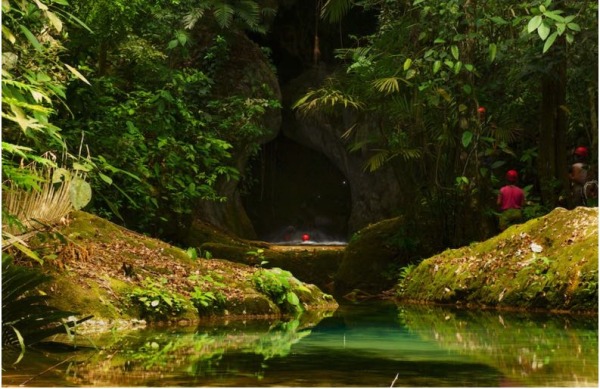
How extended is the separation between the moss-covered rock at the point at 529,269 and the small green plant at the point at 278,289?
2.12m

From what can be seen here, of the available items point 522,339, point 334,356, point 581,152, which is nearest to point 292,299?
point 522,339

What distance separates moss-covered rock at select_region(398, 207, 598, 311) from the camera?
28.9 feet

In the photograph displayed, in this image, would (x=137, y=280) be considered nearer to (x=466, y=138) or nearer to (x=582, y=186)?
(x=466, y=138)

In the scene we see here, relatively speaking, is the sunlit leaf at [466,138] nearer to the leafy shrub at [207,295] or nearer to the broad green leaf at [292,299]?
the broad green leaf at [292,299]

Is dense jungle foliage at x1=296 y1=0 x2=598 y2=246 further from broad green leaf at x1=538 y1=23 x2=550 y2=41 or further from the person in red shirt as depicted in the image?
broad green leaf at x1=538 y1=23 x2=550 y2=41

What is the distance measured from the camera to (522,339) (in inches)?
248

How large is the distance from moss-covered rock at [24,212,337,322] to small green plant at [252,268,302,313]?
0.23 feet

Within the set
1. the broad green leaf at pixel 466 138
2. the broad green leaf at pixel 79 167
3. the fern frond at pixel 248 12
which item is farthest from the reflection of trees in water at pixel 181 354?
the fern frond at pixel 248 12

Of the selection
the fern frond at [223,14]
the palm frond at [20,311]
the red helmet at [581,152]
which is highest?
the fern frond at [223,14]

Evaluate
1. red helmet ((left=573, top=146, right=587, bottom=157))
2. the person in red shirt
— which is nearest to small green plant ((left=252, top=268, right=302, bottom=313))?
the person in red shirt

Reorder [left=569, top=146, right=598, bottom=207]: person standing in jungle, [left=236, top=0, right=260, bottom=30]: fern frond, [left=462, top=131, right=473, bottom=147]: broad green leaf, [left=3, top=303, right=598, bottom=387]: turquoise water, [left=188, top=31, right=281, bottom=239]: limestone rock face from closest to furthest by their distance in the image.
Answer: [left=3, top=303, right=598, bottom=387]: turquoise water, [left=462, top=131, right=473, bottom=147]: broad green leaf, [left=569, top=146, right=598, bottom=207]: person standing in jungle, [left=236, top=0, right=260, bottom=30]: fern frond, [left=188, top=31, right=281, bottom=239]: limestone rock face

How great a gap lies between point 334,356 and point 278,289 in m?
3.90

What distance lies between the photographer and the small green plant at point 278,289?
29.1 feet

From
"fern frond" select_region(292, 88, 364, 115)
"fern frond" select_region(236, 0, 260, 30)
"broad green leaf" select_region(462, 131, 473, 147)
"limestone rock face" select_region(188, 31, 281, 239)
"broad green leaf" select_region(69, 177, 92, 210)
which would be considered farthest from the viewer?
"limestone rock face" select_region(188, 31, 281, 239)
